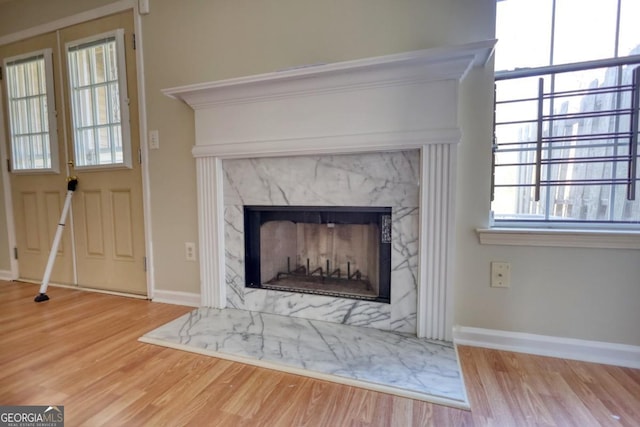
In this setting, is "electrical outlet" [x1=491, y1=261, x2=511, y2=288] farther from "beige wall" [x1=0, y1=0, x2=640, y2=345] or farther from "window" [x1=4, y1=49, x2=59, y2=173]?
"window" [x1=4, y1=49, x2=59, y2=173]

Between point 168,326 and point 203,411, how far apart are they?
835 millimetres

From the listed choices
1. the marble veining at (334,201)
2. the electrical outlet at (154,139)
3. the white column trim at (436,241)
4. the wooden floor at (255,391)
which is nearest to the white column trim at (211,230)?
the marble veining at (334,201)

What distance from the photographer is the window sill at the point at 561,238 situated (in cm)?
140

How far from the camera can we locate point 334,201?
1.79 metres

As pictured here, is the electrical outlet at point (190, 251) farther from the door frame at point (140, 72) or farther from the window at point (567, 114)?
the window at point (567, 114)

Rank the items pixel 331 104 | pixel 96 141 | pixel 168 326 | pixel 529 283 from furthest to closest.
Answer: pixel 96 141 → pixel 168 326 → pixel 331 104 → pixel 529 283

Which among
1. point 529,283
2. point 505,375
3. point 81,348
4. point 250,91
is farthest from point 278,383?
point 250,91

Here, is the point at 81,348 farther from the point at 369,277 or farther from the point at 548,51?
the point at 548,51

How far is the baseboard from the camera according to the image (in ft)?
9.61

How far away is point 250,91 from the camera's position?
1.82 m

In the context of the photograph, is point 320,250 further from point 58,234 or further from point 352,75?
point 58,234

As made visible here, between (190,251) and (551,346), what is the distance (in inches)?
86.8

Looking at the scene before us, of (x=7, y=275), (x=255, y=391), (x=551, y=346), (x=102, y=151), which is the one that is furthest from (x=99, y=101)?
(x=551, y=346)

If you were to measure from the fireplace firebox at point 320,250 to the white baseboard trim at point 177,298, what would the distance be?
46 cm
